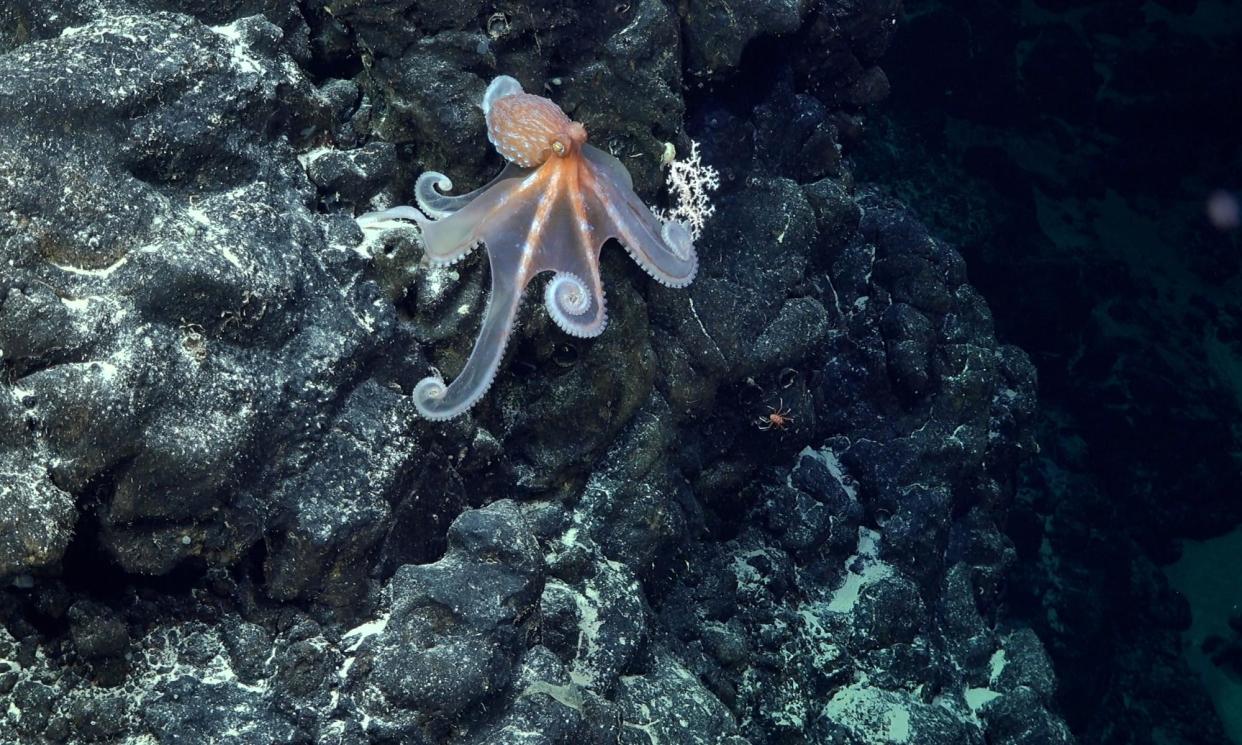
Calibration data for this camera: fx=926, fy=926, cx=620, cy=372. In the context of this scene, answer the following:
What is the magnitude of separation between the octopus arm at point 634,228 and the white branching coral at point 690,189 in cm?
80

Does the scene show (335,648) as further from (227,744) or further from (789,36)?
(789,36)

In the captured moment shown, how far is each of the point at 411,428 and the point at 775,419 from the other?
10.6ft

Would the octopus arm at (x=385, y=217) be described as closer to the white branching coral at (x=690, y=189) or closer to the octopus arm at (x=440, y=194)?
the octopus arm at (x=440, y=194)

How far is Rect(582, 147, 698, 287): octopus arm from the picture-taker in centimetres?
500

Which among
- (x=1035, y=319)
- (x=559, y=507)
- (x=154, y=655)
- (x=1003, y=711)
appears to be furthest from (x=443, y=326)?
(x=1035, y=319)

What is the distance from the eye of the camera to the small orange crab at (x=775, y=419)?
697 cm

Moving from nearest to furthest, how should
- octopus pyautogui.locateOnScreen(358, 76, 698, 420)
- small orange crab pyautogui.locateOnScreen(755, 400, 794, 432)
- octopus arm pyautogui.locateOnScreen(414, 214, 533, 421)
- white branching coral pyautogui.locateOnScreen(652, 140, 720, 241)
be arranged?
octopus arm pyautogui.locateOnScreen(414, 214, 533, 421) → octopus pyautogui.locateOnScreen(358, 76, 698, 420) → white branching coral pyautogui.locateOnScreen(652, 140, 720, 241) → small orange crab pyautogui.locateOnScreen(755, 400, 794, 432)

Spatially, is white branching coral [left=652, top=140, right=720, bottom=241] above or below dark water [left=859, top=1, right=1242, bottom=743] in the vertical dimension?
above

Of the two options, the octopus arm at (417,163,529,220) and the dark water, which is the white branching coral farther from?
the dark water

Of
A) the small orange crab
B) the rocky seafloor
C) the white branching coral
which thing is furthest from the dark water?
the white branching coral

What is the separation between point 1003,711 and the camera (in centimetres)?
787

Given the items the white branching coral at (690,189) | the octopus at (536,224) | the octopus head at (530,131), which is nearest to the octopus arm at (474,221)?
the octopus at (536,224)

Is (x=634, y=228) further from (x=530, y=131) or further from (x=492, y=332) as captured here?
(x=492, y=332)

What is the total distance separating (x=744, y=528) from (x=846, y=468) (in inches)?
50.8
